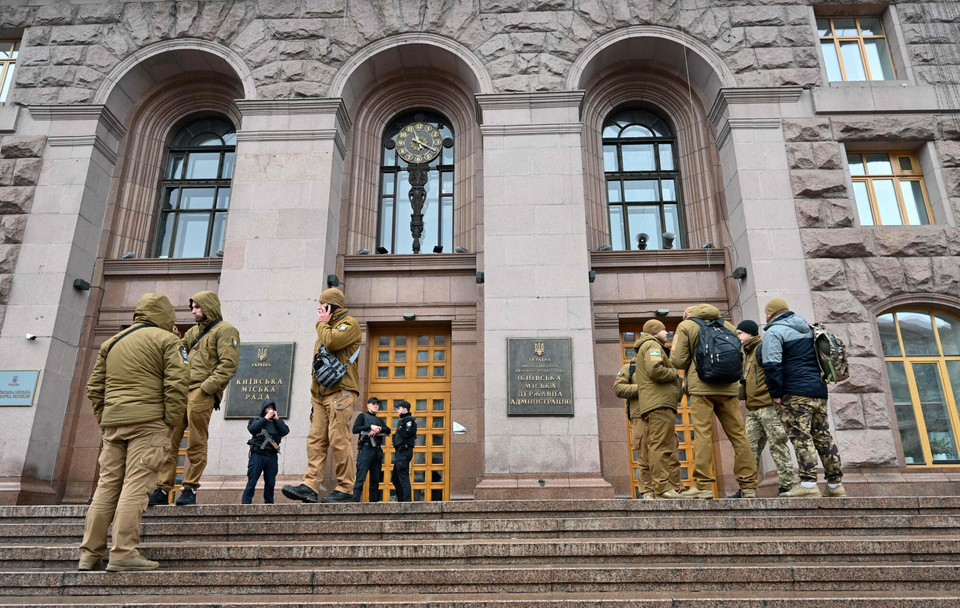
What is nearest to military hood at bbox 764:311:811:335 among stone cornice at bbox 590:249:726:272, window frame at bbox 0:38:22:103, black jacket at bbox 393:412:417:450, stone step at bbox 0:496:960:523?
stone step at bbox 0:496:960:523

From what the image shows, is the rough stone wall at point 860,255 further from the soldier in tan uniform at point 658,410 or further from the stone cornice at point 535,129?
the soldier in tan uniform at point 658,410

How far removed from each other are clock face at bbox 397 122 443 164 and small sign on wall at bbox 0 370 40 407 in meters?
8.03

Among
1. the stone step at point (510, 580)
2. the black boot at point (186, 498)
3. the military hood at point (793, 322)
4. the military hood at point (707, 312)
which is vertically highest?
the military hood at point (707, 312)

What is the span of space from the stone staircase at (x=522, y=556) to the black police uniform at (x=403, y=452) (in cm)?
278

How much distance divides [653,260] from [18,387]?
11.6 meters

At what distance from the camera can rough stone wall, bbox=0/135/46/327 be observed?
12734mm

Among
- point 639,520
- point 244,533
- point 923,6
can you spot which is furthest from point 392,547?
point 923,6

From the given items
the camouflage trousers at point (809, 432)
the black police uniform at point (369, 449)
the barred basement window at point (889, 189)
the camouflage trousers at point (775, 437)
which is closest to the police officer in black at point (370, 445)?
the black police uniform at point (369, 449)

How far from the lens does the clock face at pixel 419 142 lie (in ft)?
48.5

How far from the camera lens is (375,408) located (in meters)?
10.1

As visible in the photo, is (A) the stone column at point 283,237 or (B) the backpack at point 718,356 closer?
(B) the backpack at point 718,356

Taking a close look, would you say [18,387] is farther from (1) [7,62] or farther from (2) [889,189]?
(2) [889,189]

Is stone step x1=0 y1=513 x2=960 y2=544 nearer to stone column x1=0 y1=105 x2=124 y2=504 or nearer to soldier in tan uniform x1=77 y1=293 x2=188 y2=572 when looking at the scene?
soldier in tan uniform x1=77 y1=293 x2=188 y2=572

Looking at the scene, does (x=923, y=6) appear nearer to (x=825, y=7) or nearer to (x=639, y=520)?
(x=825, y=7)
